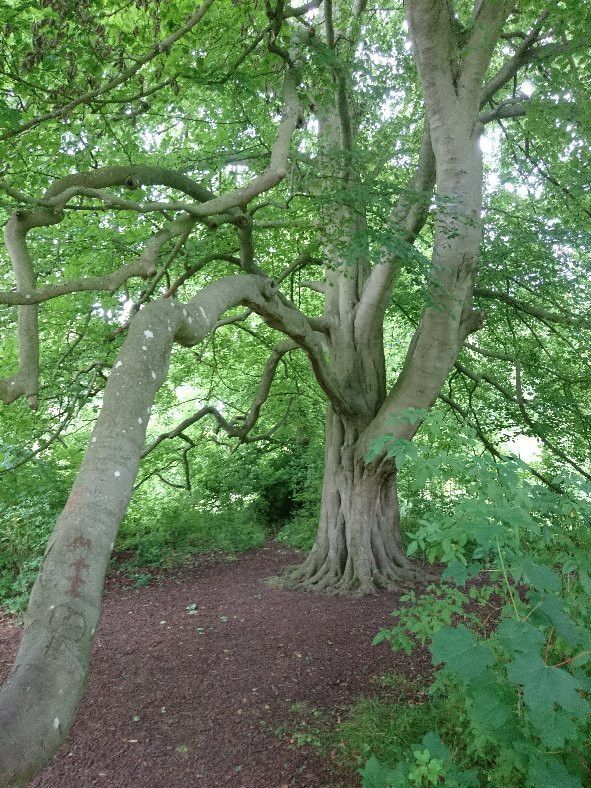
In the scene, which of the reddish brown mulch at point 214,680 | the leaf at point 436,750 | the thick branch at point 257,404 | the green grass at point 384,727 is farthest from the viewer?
the thick branch at point 257,404

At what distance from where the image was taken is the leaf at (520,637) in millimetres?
2059

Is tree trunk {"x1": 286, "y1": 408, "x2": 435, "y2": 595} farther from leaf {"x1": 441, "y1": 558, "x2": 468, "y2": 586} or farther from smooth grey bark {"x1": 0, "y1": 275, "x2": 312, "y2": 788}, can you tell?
leaf {"x1": 441, "y1": 558, "x2": 468, "y2": 586}

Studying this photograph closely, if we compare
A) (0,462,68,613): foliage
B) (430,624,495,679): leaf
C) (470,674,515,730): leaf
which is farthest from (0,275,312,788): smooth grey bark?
(0,462,68,613): foliage

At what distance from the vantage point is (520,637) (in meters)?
2.09

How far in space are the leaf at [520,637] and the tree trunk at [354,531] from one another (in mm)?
5460

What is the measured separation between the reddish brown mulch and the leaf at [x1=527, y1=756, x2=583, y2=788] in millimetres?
1698

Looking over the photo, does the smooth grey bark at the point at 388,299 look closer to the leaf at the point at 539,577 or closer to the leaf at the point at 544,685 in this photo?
the leaf at the point at 539,577

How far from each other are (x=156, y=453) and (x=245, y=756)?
7297mm

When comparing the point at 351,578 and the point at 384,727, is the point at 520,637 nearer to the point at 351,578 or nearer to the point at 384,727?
the point at 384,727

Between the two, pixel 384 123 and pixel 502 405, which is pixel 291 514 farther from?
pixel 384 123

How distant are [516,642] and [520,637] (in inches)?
1.1

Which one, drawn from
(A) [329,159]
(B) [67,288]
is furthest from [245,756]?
(A) [329,159]

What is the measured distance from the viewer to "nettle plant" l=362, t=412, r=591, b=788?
204 centimetres

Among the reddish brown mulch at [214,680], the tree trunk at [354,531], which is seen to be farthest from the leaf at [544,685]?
the tree trunk at [354,531]
